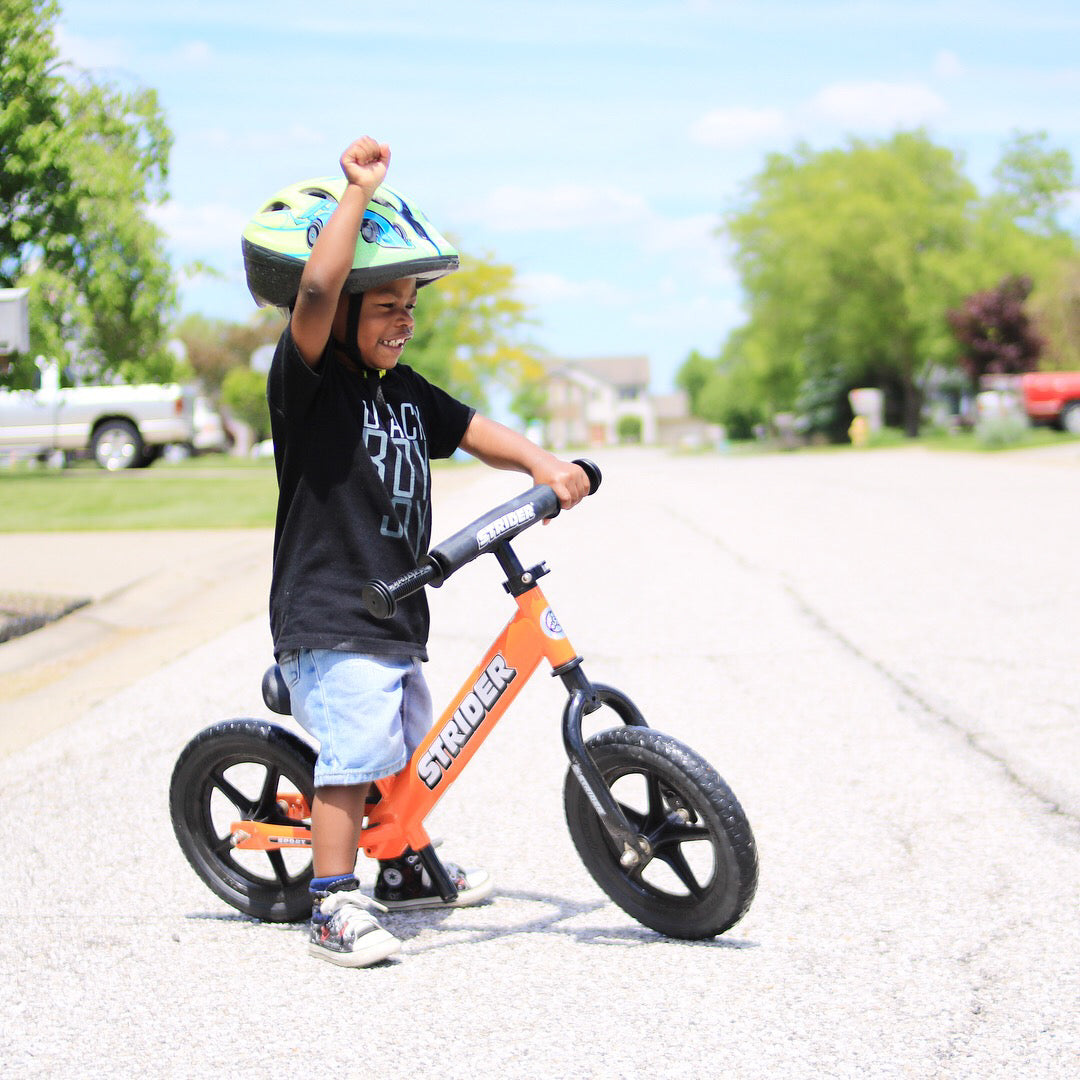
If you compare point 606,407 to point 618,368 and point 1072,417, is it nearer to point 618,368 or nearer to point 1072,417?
point 618,368

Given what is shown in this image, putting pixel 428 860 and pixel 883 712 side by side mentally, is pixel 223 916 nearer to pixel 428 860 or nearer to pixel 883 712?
pixel 428 860

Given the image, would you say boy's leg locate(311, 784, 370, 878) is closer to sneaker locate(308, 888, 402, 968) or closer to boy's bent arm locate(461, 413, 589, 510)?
sneaker locate(308, 888, 402, 968)

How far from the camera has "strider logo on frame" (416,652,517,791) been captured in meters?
3.37

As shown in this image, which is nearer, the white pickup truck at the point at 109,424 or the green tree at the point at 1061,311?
the white pickup truck at the point at 109,424

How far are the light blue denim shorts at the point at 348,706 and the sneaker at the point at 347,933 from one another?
302 mm

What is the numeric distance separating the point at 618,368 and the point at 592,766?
5058 inches

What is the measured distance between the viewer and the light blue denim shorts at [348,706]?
10.5ft

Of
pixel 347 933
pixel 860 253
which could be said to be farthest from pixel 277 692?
pixel 860 253

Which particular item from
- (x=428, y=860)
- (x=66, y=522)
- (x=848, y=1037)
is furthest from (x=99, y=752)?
(x=66, y=522)

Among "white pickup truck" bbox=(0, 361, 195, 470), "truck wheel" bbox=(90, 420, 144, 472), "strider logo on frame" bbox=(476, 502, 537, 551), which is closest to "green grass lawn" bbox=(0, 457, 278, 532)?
"white pickup truck" bbox=(0, 361, 195, 470)

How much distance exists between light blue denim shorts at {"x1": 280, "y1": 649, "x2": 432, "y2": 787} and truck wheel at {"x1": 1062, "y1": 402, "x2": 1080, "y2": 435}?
33.2 metres

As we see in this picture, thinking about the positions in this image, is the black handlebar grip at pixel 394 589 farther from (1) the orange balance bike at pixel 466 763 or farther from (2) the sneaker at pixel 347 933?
(2) the sneaker at pixel 347 933

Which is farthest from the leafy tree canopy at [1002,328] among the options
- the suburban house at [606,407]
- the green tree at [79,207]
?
the suburban house at [606,407]

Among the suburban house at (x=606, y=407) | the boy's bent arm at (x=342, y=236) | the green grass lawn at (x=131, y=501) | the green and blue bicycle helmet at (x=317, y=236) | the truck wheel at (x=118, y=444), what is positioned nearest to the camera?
the boy's bent arm at (x=342, y=236)
